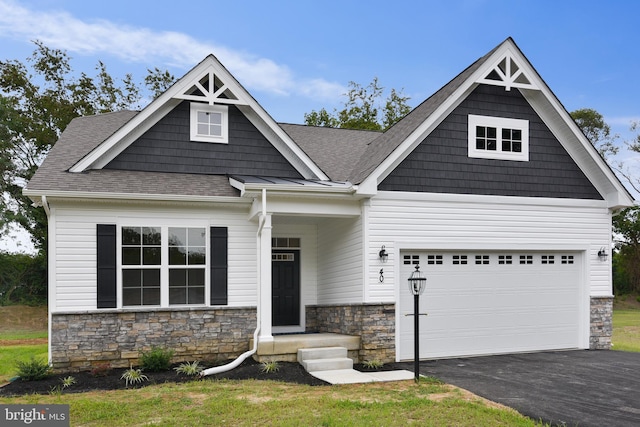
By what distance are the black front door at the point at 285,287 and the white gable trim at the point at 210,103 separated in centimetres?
205

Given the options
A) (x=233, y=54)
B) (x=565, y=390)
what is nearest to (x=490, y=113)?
(x=565, y=390)

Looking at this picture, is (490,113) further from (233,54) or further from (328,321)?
(233,54)

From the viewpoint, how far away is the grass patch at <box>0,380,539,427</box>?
6.81 metres

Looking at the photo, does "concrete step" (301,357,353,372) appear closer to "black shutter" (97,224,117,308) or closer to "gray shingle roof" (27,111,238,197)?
"gray shingle roof" (27,111,238,197)

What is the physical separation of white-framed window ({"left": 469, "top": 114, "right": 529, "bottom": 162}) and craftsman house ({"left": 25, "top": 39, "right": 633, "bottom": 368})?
0.12 ft

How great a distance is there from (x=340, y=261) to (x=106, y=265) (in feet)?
15.5

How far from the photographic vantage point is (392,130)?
1344 centimetres

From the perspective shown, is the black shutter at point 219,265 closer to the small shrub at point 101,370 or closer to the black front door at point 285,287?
the black front door at point 285,287

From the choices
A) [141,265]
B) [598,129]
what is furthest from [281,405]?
[598,129]

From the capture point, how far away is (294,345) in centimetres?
1069

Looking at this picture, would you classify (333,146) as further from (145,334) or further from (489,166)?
(145,334)

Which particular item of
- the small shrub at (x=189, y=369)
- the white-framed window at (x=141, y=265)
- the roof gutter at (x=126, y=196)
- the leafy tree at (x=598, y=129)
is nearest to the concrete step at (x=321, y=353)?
the small shrub at (x=189, y=369)

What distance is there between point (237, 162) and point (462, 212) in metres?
4.96

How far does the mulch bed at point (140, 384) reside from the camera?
29.7ft
